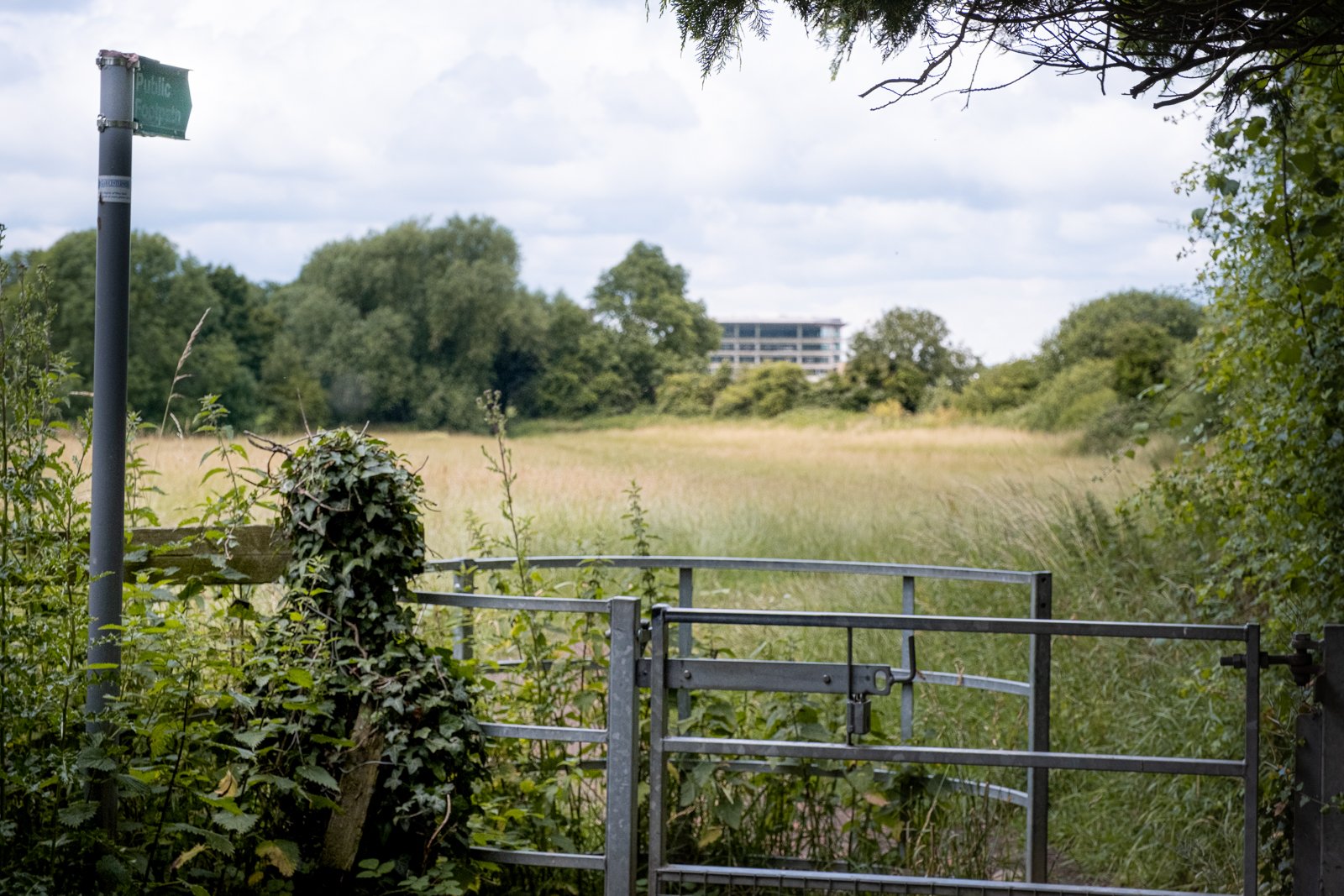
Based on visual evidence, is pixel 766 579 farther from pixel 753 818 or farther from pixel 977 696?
pixel 753 818

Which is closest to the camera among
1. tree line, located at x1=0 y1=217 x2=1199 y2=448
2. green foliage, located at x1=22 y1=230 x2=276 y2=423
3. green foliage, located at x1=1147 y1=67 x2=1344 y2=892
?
green foliage, located at x1=1147 y1=67 x2=1344 y2=892

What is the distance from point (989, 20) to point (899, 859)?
266 cm

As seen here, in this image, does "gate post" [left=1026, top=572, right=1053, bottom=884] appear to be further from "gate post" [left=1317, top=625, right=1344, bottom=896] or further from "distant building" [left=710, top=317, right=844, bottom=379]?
"distant building" [left=710, top=317, right=844, bottom=379]

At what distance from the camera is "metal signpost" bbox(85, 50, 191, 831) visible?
3250mm

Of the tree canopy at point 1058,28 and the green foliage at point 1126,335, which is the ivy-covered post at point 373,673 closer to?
the tree canopy at point 1058,28

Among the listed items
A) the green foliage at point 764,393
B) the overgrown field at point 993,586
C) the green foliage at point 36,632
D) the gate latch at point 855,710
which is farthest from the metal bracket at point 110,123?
the green foliage at point 764,393

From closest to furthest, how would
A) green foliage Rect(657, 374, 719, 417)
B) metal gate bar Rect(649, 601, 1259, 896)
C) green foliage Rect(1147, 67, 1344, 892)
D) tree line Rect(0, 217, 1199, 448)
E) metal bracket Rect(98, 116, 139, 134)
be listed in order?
metal gate bar Rect(649, 601, 1259, 896)
metal bracket Rect(98, 116, 139, 134)
green foliage Rect(1147, 67, 1344, 892)
tree line Rect(0, 217, 1199, 448)
green foliage Rect(657, 374, 719, 417)

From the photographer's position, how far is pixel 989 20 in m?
3.31

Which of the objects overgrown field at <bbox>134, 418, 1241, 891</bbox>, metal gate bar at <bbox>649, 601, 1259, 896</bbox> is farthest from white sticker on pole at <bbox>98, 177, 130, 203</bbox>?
metal gate bar at <bbox>649, 601, 1259, 896</bbox>

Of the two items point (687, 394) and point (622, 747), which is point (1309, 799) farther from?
point (687, 394)

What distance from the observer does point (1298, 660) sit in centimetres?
304

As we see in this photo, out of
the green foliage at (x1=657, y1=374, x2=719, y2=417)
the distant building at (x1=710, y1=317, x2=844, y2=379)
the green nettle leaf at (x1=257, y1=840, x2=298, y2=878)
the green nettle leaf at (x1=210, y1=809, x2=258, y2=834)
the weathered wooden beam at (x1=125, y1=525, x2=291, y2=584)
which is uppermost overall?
the distant building at (x1=710, y1=317, x2=844, y2=379)

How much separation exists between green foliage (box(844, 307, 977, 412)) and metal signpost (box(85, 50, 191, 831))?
3459 cm

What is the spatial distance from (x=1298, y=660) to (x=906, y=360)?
121ft
